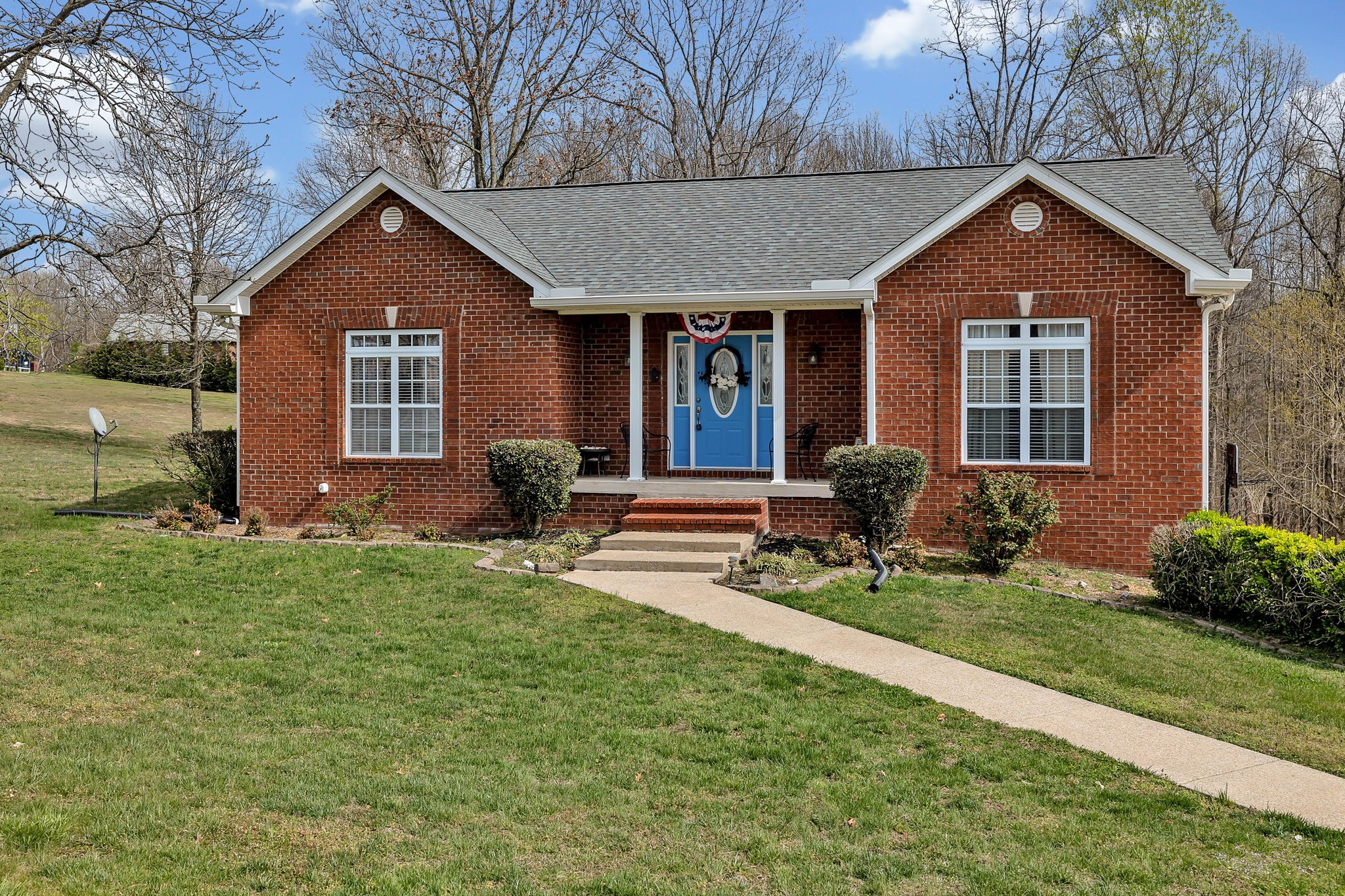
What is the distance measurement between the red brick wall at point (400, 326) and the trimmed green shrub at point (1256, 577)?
791 centimetres

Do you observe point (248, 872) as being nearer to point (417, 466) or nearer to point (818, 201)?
point (417, 466)

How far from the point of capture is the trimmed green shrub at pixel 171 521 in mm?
13828

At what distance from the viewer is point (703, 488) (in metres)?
13.6

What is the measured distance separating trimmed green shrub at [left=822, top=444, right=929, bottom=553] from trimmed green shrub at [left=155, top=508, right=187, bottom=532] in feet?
29.0

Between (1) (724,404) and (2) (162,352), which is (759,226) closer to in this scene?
(1) (724,404)

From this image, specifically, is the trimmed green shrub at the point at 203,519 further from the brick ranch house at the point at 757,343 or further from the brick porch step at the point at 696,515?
the brick porch step at the point at 696,515

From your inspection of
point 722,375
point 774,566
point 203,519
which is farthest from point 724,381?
point 203,519

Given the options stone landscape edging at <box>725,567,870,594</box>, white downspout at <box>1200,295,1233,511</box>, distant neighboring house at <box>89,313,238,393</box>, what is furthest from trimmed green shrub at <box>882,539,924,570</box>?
distant neighboring house at <box>89,313,238,393</box>

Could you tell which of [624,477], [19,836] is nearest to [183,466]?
[624,477]

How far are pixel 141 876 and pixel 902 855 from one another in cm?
325

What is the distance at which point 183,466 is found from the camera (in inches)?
789

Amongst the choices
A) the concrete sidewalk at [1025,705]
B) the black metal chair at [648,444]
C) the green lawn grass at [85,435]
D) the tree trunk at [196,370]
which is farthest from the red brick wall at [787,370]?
the tree trunk at [196,370]

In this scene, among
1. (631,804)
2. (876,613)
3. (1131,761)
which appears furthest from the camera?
(876,613)

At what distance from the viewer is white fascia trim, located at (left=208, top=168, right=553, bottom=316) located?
45.9 feet
